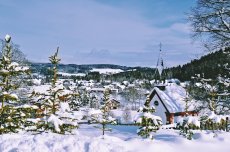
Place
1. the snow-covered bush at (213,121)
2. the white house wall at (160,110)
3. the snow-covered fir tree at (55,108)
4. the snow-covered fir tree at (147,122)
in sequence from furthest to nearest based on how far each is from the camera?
the white house wall at (160,110), the snow-covered fir tree at (147,122), the snow-covered bush at (213,121), the snow-covered fir tree at (55,108)

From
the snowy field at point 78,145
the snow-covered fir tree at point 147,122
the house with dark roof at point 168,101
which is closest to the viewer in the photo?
the snowy field at point 78,145

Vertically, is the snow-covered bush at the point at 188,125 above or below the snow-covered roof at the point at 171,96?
below

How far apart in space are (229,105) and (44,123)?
27.5 feet

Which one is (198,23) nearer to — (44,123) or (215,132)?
(215,132)

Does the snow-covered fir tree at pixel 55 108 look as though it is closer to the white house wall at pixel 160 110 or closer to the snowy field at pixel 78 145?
the snowy field at pixel 78 145

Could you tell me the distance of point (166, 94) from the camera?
38.0 meters

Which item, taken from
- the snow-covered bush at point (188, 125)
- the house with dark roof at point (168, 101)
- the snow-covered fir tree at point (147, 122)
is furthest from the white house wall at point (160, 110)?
the snow-covered bush at point (188, 125)

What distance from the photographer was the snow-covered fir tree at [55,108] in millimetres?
12664

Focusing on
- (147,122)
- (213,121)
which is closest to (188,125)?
(213,121)

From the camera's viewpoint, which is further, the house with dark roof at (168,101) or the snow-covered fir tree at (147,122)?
the house with dark roof at (168,101)

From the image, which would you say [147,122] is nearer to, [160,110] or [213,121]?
[213,121]

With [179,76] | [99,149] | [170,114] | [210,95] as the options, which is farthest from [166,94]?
[179,76]

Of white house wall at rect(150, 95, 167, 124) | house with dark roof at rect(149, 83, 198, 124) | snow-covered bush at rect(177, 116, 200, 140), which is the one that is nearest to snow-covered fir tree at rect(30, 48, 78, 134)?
snow-covered bush at rect(177, 116, 200, 140)

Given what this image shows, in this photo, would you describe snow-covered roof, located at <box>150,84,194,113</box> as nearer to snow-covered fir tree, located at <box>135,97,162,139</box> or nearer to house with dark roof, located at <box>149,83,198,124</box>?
house with dark roof, located at <box>149,83,198,124</box>
